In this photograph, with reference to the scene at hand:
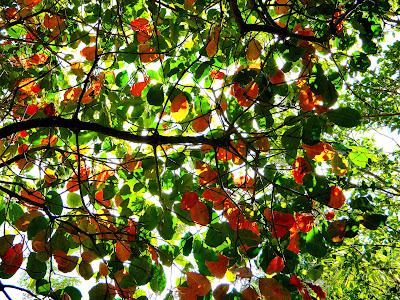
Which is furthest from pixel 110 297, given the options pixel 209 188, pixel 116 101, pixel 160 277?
pixel 116 101

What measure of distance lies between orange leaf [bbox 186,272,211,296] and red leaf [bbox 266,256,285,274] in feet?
0.71

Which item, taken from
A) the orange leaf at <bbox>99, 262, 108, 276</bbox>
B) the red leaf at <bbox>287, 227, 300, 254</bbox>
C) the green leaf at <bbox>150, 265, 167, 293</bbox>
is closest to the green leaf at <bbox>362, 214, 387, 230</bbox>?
the red leaf at <bbox>287, 227, 300, 254</bbox>

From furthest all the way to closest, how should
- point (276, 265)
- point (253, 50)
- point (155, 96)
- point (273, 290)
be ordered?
point (253, 50)
point (155, 96)
point (276, 265)
point (273, 290)

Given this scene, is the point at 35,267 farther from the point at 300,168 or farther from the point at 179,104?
the point at 300,168

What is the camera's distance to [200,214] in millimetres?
1324

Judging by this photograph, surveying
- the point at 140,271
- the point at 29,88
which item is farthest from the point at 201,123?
the point at 29,88

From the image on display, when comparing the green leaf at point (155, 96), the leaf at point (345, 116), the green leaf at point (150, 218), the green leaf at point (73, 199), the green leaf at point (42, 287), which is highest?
the green leaf at point (155, 96)

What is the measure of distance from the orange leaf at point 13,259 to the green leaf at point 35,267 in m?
0.04

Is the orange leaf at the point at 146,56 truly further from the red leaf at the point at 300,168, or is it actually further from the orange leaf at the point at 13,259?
the orange leaf at the point at 13,259

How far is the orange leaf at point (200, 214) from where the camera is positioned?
4.33 ft

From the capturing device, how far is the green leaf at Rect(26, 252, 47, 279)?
1227mm

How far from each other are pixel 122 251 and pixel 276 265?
61 cm

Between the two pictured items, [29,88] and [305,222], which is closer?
[305,222]

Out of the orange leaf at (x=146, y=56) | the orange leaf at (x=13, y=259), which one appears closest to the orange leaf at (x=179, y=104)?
the orange leaf at (x=146, y=56)
